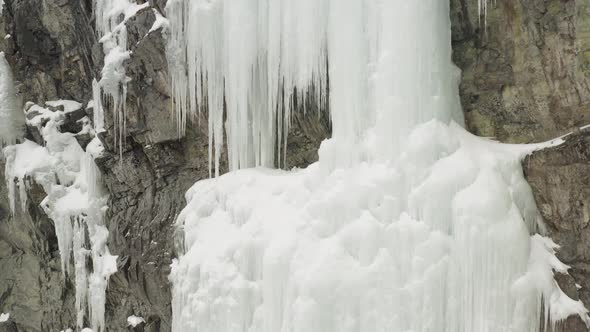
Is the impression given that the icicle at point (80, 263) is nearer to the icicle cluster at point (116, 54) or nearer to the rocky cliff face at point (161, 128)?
the rocky cliff face at point (161, 128)

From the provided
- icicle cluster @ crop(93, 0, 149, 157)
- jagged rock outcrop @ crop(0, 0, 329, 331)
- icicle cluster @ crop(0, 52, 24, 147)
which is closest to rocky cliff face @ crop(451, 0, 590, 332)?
jagged rock outcrop @ crop(0, 0, 329, 331)

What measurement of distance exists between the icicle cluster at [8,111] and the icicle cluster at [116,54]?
107 inches

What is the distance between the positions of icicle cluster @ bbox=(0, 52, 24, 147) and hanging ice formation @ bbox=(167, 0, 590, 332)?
15.5 ft

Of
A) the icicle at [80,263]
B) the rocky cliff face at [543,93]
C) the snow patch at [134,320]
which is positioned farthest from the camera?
the icicle at [80,263]

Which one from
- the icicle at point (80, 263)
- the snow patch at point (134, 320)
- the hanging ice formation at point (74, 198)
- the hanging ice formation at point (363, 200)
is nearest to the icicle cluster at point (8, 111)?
the hanging ice formation at point (74, 198)

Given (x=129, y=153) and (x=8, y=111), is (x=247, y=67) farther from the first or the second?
(x=8, y=111)

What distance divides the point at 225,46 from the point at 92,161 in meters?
3.32

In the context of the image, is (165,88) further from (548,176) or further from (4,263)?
(4,263)

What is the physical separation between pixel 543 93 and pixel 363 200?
1910 mm

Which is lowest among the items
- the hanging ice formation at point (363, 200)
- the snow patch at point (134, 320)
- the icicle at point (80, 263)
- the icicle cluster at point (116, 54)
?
the snow patch at point (134, 320)

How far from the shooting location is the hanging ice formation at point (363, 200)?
5.50 meters

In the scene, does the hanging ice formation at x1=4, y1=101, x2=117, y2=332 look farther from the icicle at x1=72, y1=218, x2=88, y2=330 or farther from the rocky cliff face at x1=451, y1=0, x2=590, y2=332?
the rocky cliff face at x1=451, y1=0, x2=590, y2=332

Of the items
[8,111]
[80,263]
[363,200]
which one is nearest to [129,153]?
[80,263]

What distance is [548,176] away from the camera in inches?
221
